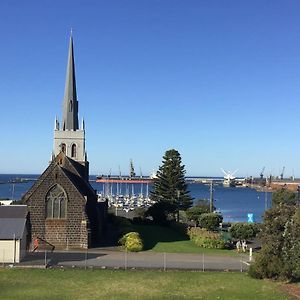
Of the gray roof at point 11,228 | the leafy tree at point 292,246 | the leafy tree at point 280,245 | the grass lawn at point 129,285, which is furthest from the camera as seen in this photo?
the gray roof at point 11,228

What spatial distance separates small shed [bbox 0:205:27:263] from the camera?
99.9ft

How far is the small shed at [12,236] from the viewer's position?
30.4 meters

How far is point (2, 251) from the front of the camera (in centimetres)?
3044

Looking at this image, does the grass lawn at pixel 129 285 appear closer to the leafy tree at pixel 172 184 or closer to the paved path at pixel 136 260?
the paved path at pixel 136 260

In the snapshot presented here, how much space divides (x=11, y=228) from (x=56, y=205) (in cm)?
865

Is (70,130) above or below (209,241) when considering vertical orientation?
above

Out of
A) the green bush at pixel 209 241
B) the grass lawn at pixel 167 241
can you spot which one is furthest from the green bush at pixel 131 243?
the green bush at pixel 209 241

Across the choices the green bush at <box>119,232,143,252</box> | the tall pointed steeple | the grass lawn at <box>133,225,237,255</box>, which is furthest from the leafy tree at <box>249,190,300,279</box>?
the tall pointed steeple

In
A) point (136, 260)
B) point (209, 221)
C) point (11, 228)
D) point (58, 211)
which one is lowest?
point (136, 260)

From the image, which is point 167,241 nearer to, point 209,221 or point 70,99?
point 209,221

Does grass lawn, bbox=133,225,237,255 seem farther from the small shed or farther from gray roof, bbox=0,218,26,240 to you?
gray roof, bbox=0,218,26,240

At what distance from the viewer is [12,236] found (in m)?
30.9

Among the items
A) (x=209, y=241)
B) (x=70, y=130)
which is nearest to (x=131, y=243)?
(x=209, y=241)

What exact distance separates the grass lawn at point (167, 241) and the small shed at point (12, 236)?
1088 centimetres
